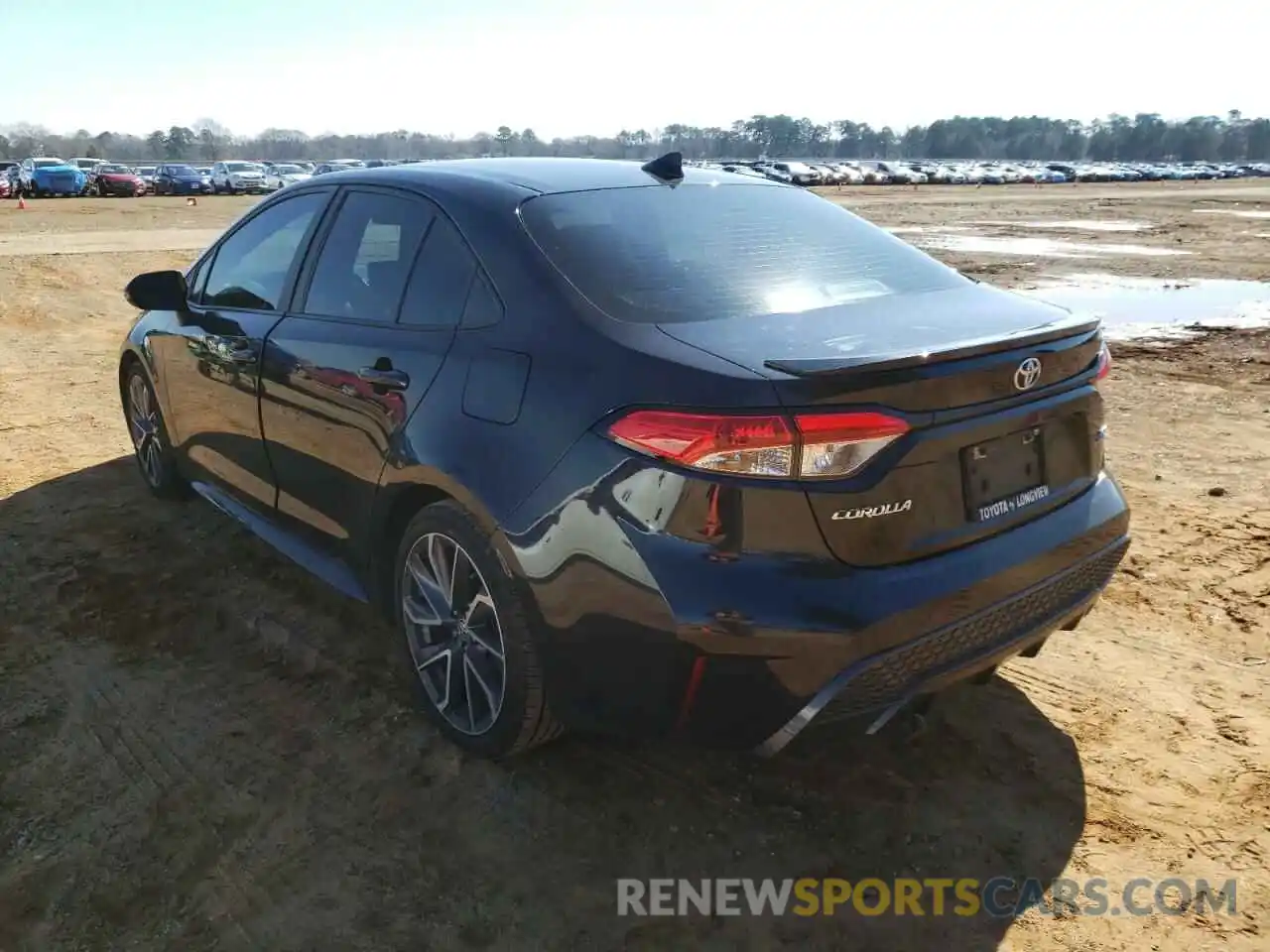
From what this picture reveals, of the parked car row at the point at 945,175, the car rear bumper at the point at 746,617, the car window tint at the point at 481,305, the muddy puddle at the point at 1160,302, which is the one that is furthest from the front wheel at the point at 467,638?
the parked car row at the point at 945,175

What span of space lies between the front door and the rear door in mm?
164

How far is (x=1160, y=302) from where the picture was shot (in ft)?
40.6

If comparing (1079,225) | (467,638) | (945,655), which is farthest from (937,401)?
(1079,225)

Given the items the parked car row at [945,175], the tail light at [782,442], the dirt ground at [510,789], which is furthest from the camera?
the parked car row at [945,175]

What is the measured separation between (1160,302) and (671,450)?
12387mm

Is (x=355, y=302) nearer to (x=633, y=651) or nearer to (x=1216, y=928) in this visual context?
(x=633, y=651)

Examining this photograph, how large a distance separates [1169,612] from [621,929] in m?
2.71

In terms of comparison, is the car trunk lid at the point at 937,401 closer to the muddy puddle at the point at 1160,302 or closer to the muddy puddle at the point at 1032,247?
the muddy puddle at the point at 1160,302

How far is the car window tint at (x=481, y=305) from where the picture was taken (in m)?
2.71

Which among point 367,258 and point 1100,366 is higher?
point 367,258

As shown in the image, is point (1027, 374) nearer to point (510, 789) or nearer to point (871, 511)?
point (871, 511)

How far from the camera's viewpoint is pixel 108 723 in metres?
3.14

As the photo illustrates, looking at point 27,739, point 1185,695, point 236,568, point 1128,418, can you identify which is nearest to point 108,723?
point 27,739

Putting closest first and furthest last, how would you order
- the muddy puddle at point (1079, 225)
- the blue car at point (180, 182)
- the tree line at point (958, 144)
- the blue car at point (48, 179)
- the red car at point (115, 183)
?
the muddy puddle at point (1079, 225) < the blue car at point (48, 179) < the red car at point (115, 183) < the blue car at point (180, 182) < the tree line at point (958, 144)
